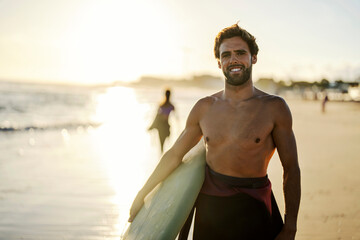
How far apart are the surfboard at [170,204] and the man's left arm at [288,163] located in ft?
1.65

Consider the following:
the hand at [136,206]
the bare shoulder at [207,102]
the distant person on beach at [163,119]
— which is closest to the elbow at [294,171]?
the bare shoulder at [207,102]

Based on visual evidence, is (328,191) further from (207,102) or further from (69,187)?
(207,102)

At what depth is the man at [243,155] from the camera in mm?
2139

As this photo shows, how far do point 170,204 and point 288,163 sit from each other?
75 centimetres

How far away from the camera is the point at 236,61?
2223mm

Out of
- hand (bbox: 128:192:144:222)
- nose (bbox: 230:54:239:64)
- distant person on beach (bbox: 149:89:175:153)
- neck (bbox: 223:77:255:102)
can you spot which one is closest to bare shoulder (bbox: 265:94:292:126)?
neck (bbox: 223:77:255:102)

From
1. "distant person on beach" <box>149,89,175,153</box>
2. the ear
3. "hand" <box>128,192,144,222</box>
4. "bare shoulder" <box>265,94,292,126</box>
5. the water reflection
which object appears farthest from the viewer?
"distant person on beach" <box>149,89,175,153</box>

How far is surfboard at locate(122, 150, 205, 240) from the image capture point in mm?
2293

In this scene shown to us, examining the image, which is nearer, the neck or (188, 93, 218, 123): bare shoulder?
the neck

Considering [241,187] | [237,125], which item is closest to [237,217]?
[241,187]

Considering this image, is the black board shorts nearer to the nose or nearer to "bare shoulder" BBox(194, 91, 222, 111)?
"bare shoulder" BBox(194, 91, 222, 111)

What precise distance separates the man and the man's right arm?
0.33 ft

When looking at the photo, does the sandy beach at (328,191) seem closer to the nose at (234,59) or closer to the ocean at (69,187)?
the ocean at (69,187)

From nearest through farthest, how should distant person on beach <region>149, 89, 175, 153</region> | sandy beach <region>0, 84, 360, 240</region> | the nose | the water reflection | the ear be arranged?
1. the nose
2. the ear
3. sandy beach <region>0, 84, 360, 240</region>
4. the water reflection
5. distant person on beach <region>149, 89, 175, 153</region>
